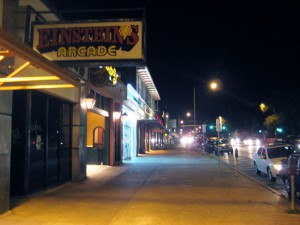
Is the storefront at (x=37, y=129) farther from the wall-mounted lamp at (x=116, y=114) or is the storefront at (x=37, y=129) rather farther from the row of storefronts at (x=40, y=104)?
the wall-mounted lamp at (x=116, y=114)

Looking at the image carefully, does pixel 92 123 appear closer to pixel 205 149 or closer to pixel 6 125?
pixel 6 125

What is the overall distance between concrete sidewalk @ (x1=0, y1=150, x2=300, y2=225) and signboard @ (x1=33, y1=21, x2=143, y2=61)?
3.83 m

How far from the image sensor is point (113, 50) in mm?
10117

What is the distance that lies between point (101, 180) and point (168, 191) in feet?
12.3

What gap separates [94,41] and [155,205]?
456cm

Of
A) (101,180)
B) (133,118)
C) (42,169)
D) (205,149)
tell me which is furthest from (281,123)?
(42,169)

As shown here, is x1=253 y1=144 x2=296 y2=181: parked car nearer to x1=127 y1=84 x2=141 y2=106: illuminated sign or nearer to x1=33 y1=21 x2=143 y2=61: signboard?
x1=33 y1=21 x2=143 y2=61: signboard

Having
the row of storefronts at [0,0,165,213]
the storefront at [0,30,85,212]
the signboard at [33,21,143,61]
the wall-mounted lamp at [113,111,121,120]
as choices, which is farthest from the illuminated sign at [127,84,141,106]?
the signboard at [33,21,143,61]

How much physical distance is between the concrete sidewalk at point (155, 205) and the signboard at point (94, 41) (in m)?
3.83

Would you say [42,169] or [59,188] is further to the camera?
[59,188]

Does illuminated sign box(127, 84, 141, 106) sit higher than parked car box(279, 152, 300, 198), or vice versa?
illuminated sign box(127, 84, 141, 106)

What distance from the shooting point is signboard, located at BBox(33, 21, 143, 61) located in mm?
10141

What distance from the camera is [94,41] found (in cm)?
1020

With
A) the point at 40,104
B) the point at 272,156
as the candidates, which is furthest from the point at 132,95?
the point at 40,104
